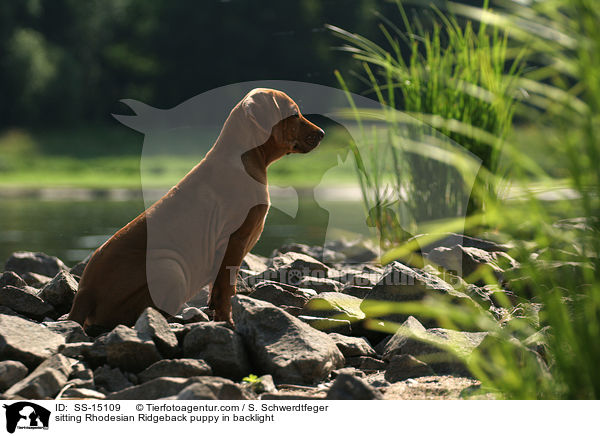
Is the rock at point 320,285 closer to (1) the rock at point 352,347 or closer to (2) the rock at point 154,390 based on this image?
(1) the rock at point 352,347

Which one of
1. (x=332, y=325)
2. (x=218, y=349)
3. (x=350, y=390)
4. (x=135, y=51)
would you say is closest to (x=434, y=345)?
(x=332, y=325)

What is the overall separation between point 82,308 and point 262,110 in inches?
53.9

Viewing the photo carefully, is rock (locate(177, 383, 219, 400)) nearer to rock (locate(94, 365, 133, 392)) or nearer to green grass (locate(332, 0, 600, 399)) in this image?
rock (locate(94, 365, 133, 392))

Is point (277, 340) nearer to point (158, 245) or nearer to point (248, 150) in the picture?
point (158, 245)

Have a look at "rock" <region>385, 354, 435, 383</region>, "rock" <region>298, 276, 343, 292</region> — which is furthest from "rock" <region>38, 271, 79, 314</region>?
"rock" <region>385, 354, 435, 383</region>

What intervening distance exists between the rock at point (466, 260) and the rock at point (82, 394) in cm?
235

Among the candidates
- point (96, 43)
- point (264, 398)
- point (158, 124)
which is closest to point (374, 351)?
point (264, 398)

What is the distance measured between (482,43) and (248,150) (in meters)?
2.08

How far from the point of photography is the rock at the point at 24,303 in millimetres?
3146

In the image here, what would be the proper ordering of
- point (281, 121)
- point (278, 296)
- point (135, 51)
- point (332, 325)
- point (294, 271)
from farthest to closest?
point (135, 51) < point (294, 271) < point (281, 121) < point (278, 296) < point (332, 325)

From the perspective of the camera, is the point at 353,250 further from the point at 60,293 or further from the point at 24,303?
the point at 24,303

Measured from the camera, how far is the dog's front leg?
3.12m

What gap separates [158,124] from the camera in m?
3.67

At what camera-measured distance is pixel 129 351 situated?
7.59 feet
